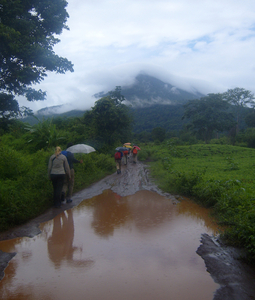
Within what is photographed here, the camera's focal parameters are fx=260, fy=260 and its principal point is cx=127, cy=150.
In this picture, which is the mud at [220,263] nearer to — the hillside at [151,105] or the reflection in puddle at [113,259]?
the reflection in puddle at [113,259]

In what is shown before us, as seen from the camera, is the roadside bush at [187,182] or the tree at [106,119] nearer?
the roadside bush at [187,182]

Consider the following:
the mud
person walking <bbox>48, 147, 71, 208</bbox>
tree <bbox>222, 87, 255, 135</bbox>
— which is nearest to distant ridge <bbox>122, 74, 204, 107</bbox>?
tree <bbox>222, 87, 255, 135</bbox>

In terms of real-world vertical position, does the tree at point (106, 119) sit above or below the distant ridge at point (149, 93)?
below

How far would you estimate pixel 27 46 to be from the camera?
1025cm

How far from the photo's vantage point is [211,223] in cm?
582

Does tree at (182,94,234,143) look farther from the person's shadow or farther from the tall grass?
the person's shadow

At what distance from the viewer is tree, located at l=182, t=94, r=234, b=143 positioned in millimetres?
43031

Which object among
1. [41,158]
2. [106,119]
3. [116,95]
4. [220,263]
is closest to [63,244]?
[220,263]

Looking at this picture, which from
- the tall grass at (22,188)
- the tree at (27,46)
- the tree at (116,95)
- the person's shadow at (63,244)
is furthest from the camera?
the tree at (116,95)

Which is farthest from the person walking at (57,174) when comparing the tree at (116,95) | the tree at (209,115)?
the tree at (209,115)

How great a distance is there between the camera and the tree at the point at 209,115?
43031mm

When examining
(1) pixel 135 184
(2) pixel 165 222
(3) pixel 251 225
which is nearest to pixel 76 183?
(1) pixel 135 184

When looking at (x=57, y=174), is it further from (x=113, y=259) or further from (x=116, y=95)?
(x=116, y=95)

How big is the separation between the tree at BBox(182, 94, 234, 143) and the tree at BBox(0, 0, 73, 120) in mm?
34962
